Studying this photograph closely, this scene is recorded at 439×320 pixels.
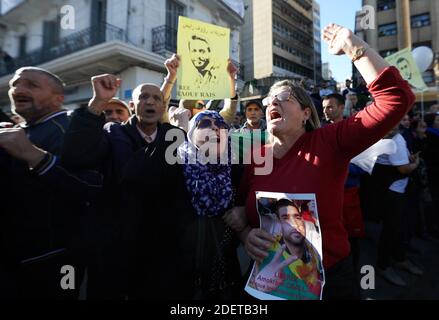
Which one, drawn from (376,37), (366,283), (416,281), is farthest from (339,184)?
(376,37)

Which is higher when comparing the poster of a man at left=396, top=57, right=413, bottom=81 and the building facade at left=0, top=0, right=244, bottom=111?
the building facade at left=0, top=0, right=244, bottom=111

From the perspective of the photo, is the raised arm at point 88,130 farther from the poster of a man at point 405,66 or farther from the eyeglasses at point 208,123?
the poster of a man at point 405,66

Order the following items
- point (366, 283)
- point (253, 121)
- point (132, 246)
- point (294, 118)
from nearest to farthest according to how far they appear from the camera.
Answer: point (294, 118), point (132, 246), point (366, 283), point (253, 121)

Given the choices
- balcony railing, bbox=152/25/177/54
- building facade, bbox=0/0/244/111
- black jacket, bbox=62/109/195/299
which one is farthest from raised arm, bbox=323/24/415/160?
balcony railing, bbox=152/25/177/54

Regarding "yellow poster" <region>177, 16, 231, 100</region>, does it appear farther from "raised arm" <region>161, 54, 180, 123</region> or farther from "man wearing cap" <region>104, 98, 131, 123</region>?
"man wearing cap" <region>104, 98, 131, 123</region>

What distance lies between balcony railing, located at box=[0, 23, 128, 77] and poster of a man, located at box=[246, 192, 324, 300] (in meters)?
10.4

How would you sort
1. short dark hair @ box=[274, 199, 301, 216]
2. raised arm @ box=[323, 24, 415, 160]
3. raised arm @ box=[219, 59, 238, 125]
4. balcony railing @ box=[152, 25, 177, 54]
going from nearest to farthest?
1. raised arm @ box=[323, 24, 415, 160]
2. short dark hair @ box=[274, 199, 301, 216]
3. raised arm @ box=[219, 59, 238, 125]
4. balcony railing @ box=[152, 25, 177, 54]

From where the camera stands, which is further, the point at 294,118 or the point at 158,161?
the point at 158,161

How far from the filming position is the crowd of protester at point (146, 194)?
4.50 feet

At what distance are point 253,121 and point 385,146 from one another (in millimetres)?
1593

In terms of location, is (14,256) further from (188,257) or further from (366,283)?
(366,283)

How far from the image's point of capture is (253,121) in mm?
3746

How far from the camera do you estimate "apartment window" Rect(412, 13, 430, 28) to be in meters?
20.9

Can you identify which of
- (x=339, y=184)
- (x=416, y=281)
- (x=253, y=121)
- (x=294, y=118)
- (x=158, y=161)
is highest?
(x=253, y=121)
